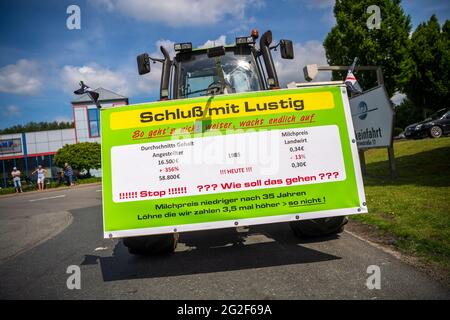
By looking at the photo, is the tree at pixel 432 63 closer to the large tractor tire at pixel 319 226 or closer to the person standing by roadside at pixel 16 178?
the large tractor tire at pixel 319 226

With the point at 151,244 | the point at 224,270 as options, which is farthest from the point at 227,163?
the point at 151,244

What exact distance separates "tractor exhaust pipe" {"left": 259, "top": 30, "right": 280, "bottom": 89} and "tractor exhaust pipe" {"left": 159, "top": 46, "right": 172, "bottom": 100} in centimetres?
169

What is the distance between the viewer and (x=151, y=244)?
177 inches

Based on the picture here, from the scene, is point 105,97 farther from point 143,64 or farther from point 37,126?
point 37,126

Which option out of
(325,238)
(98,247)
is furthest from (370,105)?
(98,247)

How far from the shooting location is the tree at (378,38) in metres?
22.3

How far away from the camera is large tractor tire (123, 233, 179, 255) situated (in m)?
4.41

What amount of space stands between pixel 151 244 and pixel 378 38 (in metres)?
23.0

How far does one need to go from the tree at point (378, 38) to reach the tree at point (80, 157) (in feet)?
76.3

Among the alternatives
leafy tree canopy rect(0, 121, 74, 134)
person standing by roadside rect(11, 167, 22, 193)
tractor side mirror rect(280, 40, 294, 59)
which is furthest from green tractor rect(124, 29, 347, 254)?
leafy tree canopy rect(0, 121, 74, 134)
